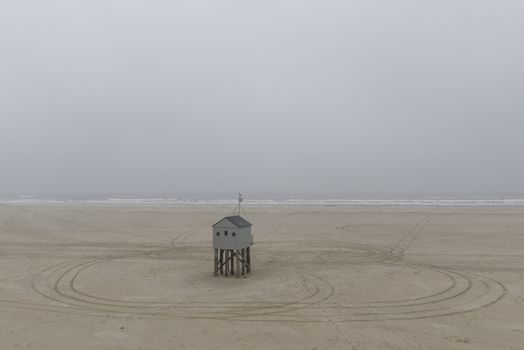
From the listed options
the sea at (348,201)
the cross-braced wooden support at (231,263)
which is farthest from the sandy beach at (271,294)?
the sea at (348,201)

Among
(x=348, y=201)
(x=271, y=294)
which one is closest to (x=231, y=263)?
(x=271, y=294)

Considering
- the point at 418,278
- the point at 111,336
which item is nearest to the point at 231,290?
the point at 111,336

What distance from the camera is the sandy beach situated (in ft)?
29.2

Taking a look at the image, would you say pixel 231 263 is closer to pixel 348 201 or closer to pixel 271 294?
pixel 271 294

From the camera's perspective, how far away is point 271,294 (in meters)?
12.3

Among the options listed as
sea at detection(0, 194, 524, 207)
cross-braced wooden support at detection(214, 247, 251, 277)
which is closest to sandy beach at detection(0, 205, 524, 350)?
cross-braced wooden support at detection(214, 247, 251, 277)

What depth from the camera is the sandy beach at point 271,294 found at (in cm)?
889

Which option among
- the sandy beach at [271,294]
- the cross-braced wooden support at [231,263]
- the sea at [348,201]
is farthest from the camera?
the sea at [348,201]

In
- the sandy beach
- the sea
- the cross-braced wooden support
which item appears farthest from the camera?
the sea

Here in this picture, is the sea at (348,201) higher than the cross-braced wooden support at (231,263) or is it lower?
higher

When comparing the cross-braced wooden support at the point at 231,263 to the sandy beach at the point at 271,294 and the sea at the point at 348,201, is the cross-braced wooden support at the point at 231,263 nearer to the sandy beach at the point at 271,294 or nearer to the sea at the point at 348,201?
the sandy beach at the point at 271,294

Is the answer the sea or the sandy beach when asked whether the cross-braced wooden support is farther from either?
the sea

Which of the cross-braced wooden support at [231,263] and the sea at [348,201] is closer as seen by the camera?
the cross-braced wooden support at [231,263]

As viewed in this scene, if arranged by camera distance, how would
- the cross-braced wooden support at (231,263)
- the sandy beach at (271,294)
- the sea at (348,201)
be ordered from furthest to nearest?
1. the sea at (348,201)
2. the cross-braced wooden support at (231,263)
3. the sandy beach at (271,294)
